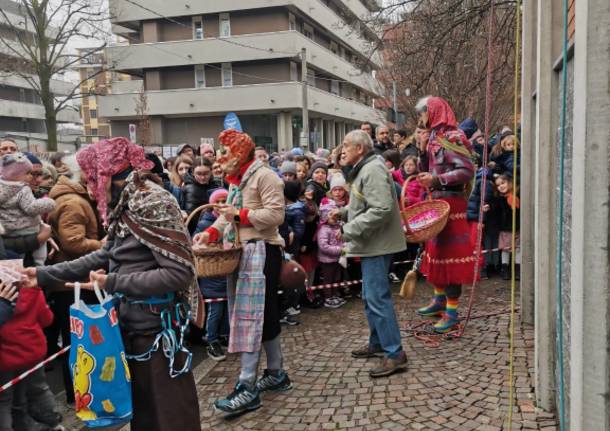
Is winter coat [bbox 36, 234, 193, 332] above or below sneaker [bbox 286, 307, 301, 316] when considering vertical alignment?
above

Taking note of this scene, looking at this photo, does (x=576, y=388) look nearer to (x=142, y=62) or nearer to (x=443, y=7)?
(x=443, y=7)

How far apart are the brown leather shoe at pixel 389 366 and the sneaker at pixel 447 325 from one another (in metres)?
1.01

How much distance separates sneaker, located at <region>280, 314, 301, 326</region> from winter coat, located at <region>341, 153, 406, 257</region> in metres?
2.06

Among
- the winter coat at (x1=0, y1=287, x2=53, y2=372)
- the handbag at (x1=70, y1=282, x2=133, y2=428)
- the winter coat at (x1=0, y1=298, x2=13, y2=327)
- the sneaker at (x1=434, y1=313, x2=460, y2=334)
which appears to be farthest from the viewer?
the sneaker at (x1=434, y1=313, x2=460, y2=334)

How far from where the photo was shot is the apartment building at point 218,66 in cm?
3725

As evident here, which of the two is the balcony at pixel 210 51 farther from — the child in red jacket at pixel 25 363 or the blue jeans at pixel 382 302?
the child in red jacket at pixel 25 363

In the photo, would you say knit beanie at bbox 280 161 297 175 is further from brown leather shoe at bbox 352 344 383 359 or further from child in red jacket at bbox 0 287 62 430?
child in red jacket at bbox 0 287 62 430

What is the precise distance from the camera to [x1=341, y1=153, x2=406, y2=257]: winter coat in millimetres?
4430

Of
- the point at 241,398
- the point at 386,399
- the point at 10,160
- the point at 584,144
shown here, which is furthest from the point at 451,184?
the point at 10,160

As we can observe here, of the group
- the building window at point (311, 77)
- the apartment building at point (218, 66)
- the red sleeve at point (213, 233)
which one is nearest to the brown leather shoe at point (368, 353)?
the red sleeve at point (213, 233)

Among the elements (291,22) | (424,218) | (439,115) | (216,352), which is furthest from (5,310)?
(291,22)

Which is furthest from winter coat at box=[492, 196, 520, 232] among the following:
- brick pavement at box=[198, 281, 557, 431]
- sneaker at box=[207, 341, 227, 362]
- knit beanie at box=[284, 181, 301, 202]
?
sneaker at box=[207, 341, 227, 362]

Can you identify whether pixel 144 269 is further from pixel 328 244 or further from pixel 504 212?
pixel 504 212

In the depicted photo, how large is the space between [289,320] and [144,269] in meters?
3.78
